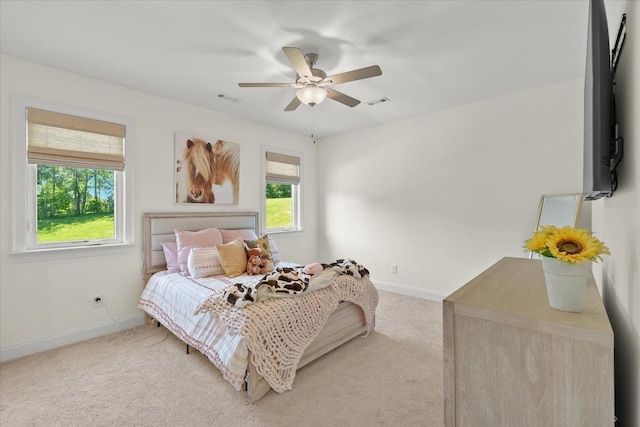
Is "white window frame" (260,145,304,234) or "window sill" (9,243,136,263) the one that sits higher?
"white window frame" (260,145,304,234)

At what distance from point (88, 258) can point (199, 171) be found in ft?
4.98

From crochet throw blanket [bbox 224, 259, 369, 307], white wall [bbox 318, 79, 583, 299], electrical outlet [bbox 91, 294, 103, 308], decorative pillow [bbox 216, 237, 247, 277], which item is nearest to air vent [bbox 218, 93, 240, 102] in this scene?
decorative pillow [bbox 216, 237, 247, 277]

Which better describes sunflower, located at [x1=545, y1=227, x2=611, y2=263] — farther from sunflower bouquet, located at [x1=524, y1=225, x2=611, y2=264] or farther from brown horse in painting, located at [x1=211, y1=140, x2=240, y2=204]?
brown horse in painting, located at [x1=211, y1=140, x2=240, y2=204]

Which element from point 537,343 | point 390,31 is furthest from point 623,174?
point 390,31

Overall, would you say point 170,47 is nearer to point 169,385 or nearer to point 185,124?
point 185,124

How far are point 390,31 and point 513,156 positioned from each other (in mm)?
2222

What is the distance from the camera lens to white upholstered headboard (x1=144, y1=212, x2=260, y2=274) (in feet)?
A: 10.7

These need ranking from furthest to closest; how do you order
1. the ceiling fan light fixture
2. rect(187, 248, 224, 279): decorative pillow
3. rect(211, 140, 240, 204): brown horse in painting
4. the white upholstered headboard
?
rect(211, 140, 240, 204): brown horse in painting → the white upholstered headboard → rect(187, 248, 224, 279): decorative pillow → the ceiling fan light fixture

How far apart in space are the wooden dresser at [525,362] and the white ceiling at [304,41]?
1983mm

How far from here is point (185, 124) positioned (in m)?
3.62

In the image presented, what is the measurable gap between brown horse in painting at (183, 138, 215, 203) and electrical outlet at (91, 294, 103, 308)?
136cm

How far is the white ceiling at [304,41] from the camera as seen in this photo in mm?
1950

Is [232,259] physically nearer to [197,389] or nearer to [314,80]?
[197,389]

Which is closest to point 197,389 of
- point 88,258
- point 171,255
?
point 171,255
